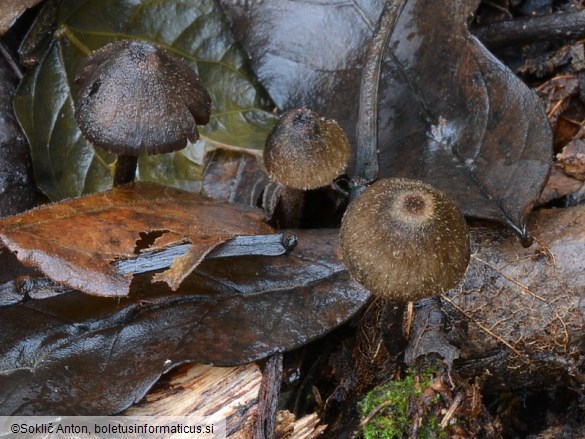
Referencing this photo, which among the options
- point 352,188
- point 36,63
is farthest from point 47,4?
point 352,188

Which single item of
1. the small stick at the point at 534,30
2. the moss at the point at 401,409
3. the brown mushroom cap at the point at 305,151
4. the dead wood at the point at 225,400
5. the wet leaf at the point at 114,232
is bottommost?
the moss at the point at 401,409

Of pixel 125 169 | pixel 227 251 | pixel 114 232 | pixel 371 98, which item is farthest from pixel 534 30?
pixel 114 232

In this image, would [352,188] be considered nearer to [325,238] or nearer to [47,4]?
[325,238]

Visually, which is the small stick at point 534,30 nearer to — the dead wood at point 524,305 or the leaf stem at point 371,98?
the leaf stem at point 371,98

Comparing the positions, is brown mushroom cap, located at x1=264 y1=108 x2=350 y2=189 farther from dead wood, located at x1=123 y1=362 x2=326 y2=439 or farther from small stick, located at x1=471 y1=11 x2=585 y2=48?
small stick, located at x1=471 y1=11 x2=585 y2=48

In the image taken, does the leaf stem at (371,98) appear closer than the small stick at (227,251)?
No

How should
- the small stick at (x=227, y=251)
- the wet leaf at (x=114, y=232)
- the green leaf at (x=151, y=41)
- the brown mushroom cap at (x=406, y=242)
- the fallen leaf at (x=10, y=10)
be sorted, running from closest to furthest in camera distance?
the brown mushroom cap at (x=406, y=242) → the wet leaf at (x=114, y=232) → the small stick at (x=227, y=251) → the fallen leaf at (x=10, y=10) → the green leaf at (x=151, y=41)

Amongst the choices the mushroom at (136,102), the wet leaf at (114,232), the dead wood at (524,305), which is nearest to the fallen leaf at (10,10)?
the mushroom at (136,102)
